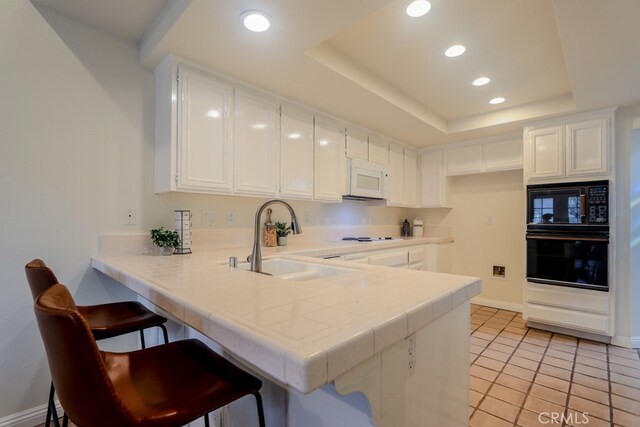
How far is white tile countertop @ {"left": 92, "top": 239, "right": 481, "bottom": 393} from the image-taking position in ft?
1.78

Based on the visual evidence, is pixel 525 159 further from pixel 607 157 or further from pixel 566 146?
pixel 607 157

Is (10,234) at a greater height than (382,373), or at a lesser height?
greater

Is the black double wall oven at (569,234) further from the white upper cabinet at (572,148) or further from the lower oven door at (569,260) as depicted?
the white upper cabinet at (572,148)

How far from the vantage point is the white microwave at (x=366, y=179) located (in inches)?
129

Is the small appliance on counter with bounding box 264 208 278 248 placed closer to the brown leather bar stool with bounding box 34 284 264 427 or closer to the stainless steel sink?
the stainless steel sink

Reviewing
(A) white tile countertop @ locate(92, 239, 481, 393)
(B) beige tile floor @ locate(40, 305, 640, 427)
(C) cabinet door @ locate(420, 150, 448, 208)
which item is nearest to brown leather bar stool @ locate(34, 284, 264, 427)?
(A) white tile countertop @ locate(92, 239, 481, 393)

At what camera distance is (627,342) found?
2764 mm

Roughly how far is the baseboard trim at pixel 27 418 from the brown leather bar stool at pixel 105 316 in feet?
1.51

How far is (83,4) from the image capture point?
174cm

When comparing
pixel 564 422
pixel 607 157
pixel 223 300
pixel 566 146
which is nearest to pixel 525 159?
pixel 566 146

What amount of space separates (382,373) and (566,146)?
344 cm

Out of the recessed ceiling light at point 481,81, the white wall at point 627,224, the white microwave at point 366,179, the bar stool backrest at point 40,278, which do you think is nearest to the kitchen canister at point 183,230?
the bar stool backrest at point 40,278

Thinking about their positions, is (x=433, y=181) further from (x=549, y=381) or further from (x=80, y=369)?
(x=80, y=369)

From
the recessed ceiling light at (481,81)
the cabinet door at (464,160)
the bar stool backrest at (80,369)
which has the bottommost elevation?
the bar stool backrest at (80,369)
